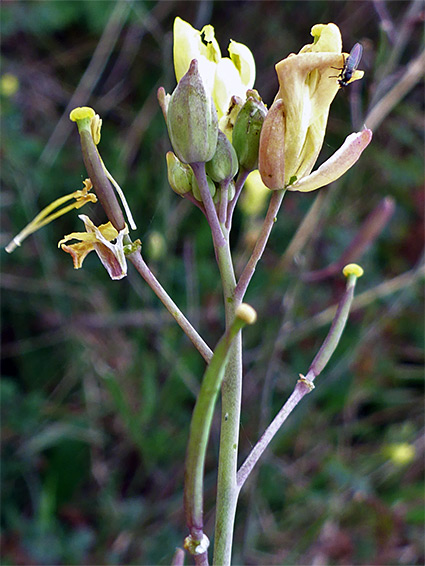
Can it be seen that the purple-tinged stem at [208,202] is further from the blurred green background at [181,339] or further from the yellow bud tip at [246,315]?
the blurred green background at [181,339]

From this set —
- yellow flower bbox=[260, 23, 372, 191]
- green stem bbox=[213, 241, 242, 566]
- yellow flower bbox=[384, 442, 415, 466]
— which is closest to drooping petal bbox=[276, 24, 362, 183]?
yellow flower bbox=[260, 23, 372, 191]

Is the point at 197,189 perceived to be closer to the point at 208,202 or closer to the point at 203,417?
the point at 208,202

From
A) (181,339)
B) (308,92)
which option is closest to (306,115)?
(308,92)

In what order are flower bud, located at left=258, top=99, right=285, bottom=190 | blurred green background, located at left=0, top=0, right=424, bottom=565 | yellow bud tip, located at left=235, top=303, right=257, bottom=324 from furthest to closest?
blurred green background, located at left=0, top=0, right=424, bottom=565, flower bud, located at left=258, top=99, right=285, bottom=190, yellow bud tip, located at left=235, top=303, right=257, bottom=324

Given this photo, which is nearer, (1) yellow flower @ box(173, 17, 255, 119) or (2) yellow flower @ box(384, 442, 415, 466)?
(1) yellow flower @ box(173, 17, 255, 119)

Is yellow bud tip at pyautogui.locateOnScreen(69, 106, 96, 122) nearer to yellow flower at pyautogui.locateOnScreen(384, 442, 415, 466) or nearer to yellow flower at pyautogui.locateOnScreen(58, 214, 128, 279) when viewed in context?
yellow flower at pyautogui.locateOnScreen(58, 214, 128, 279)

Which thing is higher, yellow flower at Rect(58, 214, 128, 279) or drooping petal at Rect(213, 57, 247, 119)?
drooping petal at Rect(213, 57, 247, 119)

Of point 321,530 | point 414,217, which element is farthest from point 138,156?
point 321,530
